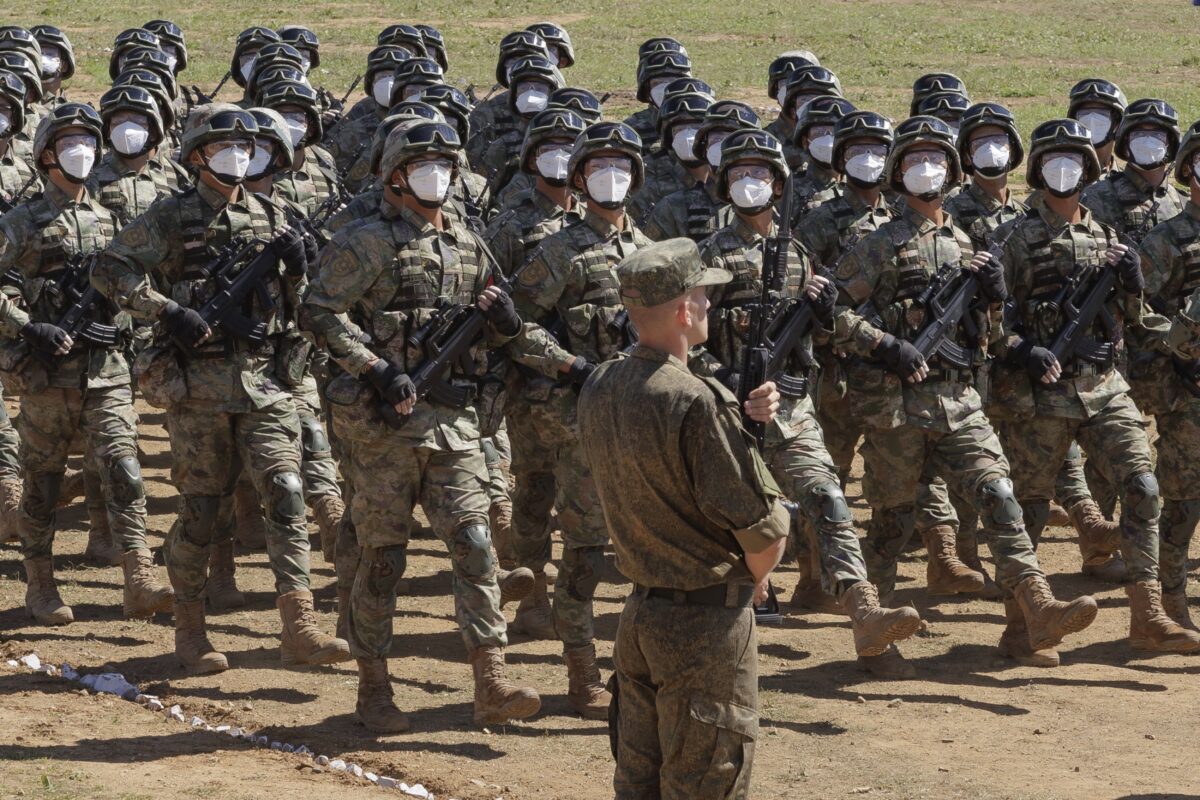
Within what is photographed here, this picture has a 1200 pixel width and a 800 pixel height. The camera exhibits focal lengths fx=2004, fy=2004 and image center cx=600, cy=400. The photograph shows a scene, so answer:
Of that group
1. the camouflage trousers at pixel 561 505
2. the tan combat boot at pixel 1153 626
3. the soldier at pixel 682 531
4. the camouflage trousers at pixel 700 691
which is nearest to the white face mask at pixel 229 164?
the camouflage trousers at pixel 561 505

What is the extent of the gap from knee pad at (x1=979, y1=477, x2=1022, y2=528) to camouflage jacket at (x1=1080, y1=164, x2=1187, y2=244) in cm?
292

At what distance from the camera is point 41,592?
36.7 feet

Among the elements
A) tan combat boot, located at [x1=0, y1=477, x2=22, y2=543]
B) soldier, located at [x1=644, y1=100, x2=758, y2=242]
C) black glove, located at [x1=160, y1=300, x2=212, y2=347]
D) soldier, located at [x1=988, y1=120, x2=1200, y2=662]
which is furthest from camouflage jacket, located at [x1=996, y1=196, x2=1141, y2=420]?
tan combat boot, located at [x1=0, y1=477, x2=22, y2=543]

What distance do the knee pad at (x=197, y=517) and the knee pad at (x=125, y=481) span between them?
101 centimetres

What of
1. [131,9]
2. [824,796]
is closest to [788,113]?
[824,796]

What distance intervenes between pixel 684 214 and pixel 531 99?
402cm

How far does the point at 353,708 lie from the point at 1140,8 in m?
35.4

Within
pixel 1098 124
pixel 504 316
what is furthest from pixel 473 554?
pixel 1098 124

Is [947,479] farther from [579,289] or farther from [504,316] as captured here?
[504,316]

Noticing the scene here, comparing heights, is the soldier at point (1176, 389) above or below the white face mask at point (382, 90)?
below

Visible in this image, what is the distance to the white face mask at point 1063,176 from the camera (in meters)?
11.0

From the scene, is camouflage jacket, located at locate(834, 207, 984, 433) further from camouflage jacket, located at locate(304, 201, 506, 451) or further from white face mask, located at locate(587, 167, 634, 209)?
camouflage jacket, located at locate(304, 201, 506, 451)

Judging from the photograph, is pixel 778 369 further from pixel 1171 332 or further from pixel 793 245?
pixel 1171 332

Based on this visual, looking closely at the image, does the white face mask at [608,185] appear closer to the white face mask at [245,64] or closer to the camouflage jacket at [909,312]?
the camouflage jacket at [909,312]
